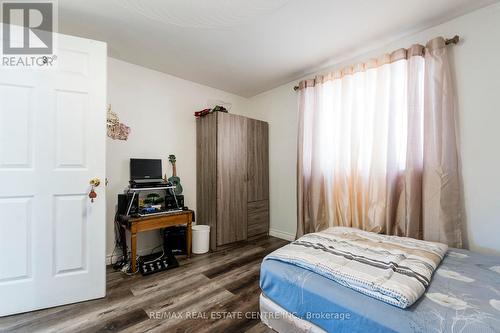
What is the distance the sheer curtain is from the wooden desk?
1.59 metres

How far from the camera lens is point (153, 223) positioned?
99.7 inches

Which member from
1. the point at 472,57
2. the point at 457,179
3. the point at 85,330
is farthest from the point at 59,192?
the point at 472,57

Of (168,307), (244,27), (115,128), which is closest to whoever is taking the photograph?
(168,307)

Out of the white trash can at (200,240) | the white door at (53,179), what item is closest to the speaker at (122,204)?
the white door at (53,179)

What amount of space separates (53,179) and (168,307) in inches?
57.6

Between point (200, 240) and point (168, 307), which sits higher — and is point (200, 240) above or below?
above

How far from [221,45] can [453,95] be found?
2393 mm

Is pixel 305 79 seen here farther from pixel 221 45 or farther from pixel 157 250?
pixel 157 250

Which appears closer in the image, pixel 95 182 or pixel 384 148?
pixel 95 182

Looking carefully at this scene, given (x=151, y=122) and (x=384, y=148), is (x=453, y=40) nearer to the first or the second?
(x=384, y=148)

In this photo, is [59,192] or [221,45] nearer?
[59,192]

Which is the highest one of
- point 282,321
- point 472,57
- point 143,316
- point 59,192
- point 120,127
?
point 472,57

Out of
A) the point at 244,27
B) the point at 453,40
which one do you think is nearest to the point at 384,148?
the point at 453,40

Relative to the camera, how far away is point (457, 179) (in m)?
1.95
